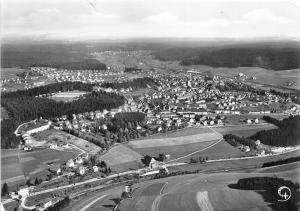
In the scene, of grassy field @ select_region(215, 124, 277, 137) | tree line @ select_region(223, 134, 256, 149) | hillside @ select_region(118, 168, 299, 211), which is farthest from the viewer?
grassy field @ select_region(215, 124, 277, 137)

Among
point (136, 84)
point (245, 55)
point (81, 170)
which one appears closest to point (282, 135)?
point (81, 170)

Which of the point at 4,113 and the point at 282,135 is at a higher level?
the point at 4,113

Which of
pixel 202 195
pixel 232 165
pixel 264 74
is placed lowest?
pixel 232 165

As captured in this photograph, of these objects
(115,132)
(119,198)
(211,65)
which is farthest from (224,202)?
(211,65)

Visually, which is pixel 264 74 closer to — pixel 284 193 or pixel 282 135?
pixel 282 135

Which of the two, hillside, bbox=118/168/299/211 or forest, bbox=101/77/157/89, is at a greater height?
forest, bbox=101/77/157/89

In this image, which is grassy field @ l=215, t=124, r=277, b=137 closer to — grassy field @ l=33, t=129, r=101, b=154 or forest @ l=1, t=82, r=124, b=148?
grassy field @ l=33, t=129, r=101, b=154

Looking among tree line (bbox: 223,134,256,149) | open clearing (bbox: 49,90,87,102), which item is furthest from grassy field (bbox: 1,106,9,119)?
tree line (bbox: 223,134,256,149)
